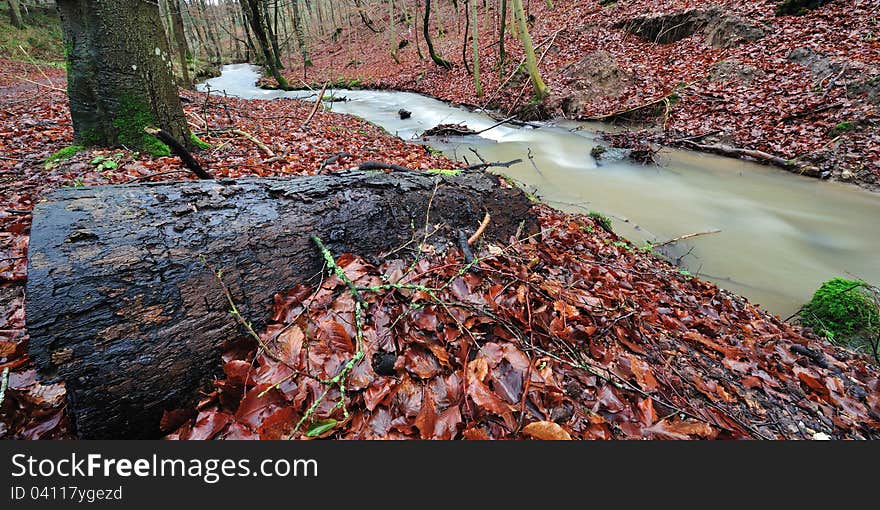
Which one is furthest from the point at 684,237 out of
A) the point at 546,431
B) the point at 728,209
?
the point at 546,431

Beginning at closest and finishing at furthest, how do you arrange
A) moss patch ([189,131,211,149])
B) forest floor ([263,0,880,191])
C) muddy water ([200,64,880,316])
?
moss patch ([189,131,211,149])
muddy water ([200,64,880,316])
forest floor ([263,0,880,191])

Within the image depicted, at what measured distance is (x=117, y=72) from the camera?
3.59 meters

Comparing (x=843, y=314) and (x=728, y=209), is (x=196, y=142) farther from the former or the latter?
(x=728, y=209)

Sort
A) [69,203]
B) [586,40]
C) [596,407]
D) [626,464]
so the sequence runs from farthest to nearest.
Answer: [586,40], [596,407], [69,203], [626,464]

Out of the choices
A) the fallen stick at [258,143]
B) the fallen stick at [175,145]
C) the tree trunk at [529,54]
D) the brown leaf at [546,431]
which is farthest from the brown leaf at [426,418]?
the tree trunk at [529,54]

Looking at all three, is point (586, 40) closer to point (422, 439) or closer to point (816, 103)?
point (816, 103)

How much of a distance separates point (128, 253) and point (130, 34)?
12.2 feet

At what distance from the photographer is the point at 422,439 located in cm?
136

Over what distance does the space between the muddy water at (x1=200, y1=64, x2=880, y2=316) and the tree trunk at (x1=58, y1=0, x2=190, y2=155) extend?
6221 mm

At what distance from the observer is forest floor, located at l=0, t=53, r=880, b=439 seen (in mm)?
1408


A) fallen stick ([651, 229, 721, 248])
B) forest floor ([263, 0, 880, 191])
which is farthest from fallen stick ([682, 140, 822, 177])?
fallen stick ([651, 229, 721, 248])

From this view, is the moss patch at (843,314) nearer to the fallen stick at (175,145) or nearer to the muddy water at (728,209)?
the muddy water at (728,209)

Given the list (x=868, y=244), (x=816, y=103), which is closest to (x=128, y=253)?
(x=868, y=244)

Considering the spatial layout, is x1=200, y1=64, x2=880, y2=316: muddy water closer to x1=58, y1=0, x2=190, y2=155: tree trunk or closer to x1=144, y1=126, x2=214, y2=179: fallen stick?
x1=144, y1=126, x2=214, y2=179: fallen stick
